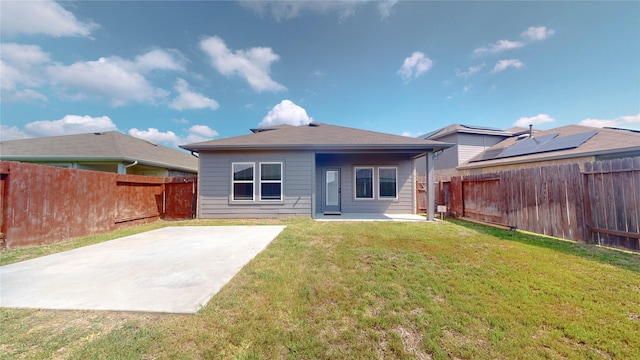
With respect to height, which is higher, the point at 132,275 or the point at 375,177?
the point at 375,177

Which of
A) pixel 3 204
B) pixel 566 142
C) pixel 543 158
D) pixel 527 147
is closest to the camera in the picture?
pixel 3 204

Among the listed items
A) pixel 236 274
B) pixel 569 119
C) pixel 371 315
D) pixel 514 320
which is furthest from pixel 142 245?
pixel 569 119

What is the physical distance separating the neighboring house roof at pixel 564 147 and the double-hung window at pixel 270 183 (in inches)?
488

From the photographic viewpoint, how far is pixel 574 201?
5031 millimetres

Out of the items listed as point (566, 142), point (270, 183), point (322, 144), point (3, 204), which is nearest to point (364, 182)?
point (322, 144)

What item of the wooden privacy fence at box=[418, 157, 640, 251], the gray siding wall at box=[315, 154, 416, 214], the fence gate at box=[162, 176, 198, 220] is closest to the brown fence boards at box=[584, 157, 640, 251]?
the wooden privacy fence at box=[418, 157, 640, 251]

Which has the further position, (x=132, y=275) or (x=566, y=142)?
(x=566, y=142)

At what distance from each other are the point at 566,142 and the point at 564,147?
75 cm

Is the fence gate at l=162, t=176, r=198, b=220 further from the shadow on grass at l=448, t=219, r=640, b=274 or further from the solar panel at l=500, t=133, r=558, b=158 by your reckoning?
the solar panel at l=500, t=133, r=558, b=158

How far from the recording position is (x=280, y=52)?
38.0 feet

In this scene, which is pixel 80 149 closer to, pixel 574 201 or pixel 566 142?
pixel 574 201

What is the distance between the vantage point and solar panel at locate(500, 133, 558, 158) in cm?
1216

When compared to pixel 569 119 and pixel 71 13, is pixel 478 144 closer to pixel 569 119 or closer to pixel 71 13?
pixel 569 119

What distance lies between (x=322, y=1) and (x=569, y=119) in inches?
744
